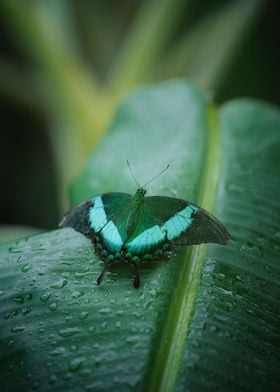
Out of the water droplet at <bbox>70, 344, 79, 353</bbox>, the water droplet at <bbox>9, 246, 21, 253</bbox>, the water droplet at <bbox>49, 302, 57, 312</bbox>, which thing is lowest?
the water droplet at <bbox>70, 344, 79, 353</bbox>

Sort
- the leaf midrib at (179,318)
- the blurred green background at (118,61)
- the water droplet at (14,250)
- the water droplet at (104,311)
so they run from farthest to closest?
the blurred green background at (118,61) < the water droplet at (14,250) < the water droplet at (104,311) < the leaf midrib at (179,318)

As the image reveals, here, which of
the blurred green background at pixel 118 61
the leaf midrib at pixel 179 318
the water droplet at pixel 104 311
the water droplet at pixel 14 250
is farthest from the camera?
the blurred green background at pixel 118 61

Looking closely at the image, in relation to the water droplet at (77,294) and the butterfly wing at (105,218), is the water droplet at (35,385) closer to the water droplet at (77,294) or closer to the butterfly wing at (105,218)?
the water droplet at (77,294)

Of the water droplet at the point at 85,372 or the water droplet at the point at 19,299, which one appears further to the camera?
the water droplet at the point at 19,299

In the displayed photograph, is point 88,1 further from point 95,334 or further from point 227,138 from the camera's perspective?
point 95,334

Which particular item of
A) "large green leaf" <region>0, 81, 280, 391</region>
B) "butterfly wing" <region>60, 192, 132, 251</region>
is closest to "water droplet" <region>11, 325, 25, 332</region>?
"large green leaf" <region>0, 81, 280, 391</region>

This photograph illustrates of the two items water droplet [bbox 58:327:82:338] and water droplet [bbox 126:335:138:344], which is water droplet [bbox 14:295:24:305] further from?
water droplet [bbox 126:335:138:344]

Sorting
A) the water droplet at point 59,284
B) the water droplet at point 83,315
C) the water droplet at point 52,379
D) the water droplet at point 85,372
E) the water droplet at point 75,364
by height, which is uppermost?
the water droplet at point 59,284

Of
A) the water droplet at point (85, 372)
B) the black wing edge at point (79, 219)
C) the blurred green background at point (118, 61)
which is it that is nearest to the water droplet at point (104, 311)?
the water droplet at point (85, 372)
